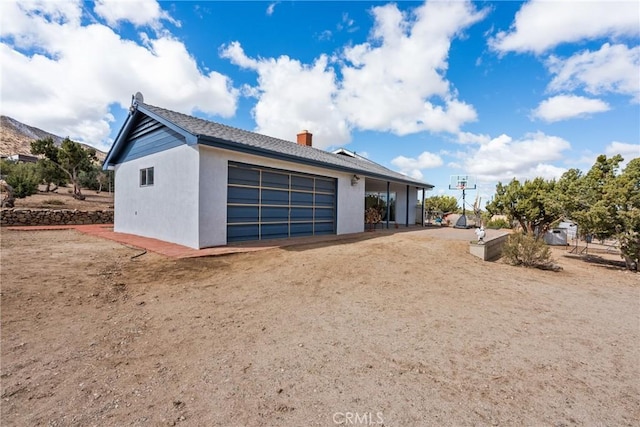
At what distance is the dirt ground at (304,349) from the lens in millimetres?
2084

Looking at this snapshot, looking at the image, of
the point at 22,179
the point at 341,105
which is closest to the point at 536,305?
the point at 341,105

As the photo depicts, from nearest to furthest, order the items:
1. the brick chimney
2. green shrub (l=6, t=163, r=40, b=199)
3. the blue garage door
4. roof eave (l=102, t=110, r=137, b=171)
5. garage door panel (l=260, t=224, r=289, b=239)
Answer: the blue garage door → garage door panel (l=260, t=224, r=289, b=239) → roof eave (l=102, t=110, r=137, b=171) → green shrub (l=6, t=163, r=40, b=199) → the brick chimney

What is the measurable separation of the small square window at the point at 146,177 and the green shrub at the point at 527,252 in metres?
12.4

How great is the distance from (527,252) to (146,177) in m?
13.1

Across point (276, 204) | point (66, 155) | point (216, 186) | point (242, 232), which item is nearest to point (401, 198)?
point (276, 204)

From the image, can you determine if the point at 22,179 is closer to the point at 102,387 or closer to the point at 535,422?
the point at 102,387

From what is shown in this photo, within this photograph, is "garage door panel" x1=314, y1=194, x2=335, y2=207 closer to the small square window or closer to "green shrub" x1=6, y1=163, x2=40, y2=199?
the small square window

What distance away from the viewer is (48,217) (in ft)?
44.9

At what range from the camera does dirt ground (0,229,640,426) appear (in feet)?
6.84

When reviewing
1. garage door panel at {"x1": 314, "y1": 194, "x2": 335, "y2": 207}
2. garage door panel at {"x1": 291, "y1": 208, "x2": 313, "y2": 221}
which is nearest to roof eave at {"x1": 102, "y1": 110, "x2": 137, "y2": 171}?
garage door panel at {"x1": 291, "y1": 208, "x2": 313, "y2": 221}

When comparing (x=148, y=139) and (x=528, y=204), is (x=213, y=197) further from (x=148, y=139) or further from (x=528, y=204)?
(x=528, y=204)

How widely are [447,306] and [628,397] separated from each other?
221cm

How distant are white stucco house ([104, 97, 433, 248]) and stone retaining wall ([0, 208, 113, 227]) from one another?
14.3ft

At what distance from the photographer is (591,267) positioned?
9281mm
